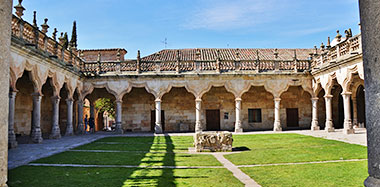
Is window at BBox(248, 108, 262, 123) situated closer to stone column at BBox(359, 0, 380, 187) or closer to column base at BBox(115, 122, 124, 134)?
column base at BBox(115, 122, 124, 134)

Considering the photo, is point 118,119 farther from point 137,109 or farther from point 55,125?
point 55,125

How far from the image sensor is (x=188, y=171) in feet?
22.9

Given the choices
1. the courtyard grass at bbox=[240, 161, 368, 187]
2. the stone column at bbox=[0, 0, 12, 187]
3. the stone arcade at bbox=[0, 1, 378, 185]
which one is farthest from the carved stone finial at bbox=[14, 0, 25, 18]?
the stone column at bbox=[0, 0, 12, 187]

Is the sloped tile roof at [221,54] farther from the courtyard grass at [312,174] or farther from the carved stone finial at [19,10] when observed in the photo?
the courtyard grass at [312,174]

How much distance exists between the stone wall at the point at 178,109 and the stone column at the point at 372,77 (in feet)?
67.4

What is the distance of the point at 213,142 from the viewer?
10.8 meters

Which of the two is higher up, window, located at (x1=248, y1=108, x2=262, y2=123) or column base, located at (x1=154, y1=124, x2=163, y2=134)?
window, located at (x1=248, y1=108, x2=262, y2=123)

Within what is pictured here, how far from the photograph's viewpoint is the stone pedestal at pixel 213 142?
10.8 meters

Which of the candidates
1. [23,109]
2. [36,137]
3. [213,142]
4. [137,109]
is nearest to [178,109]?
[137,109]

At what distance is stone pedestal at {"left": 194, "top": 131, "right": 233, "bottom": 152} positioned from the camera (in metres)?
10.8

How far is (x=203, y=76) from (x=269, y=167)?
44.4 ft

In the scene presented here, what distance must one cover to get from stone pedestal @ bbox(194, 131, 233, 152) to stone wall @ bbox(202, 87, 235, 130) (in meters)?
12.0

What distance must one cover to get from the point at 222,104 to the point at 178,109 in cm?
331

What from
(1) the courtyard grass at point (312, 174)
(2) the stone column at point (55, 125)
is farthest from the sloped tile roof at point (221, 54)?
(1) the courtyard grass at point (312, 174)
